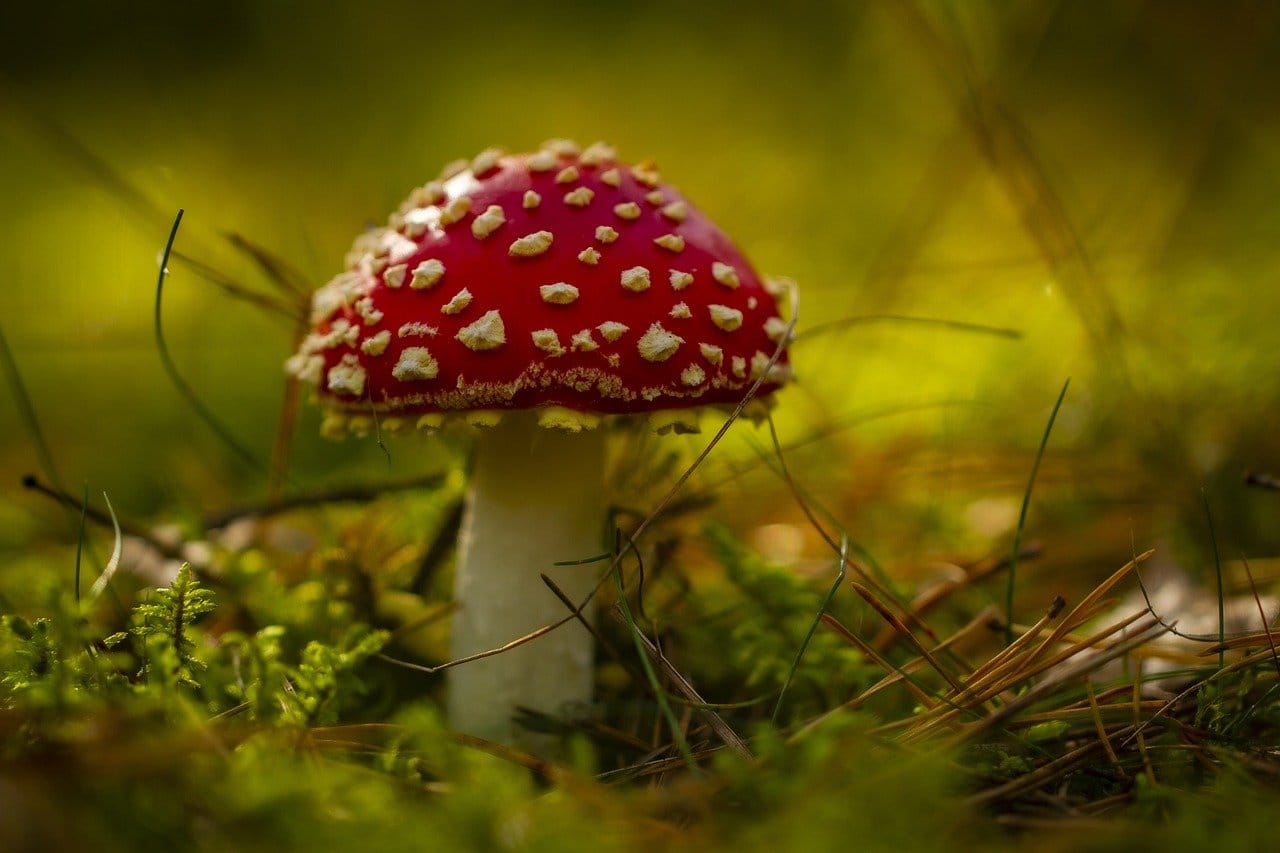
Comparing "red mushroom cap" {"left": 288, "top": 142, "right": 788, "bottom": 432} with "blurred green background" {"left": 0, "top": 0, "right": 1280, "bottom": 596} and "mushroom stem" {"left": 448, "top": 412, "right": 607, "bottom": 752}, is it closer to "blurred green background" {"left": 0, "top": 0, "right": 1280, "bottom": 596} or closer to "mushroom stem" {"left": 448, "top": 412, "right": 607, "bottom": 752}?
"mushroom stem" {"left": 448, "top": 412, "right": 607, "bottom": 752}

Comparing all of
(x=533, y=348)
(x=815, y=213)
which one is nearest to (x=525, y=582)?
(x=533, y=348)

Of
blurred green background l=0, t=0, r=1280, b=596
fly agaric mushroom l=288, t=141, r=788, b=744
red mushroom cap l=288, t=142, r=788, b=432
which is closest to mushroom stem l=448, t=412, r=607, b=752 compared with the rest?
fly agaric mushroom l=288, t=141, r=788, b=744

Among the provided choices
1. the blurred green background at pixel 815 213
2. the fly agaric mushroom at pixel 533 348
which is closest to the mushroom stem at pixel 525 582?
the fly agaric mushroom at pixel 533 348

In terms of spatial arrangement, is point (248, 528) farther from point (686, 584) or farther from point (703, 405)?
point (703, 405)

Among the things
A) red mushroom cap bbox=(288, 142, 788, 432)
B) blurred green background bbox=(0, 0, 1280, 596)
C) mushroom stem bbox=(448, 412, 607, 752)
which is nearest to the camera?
red mushroom cap bbox=(288, 142, 788, 432)

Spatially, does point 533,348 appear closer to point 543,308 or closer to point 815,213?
point 543,308

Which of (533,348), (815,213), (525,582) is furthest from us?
(815,213)

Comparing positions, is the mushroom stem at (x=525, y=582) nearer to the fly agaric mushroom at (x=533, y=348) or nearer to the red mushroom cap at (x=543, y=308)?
the fly agaric mushroom at (x=533, y=348)

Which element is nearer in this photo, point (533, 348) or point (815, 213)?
point (533, 348)
